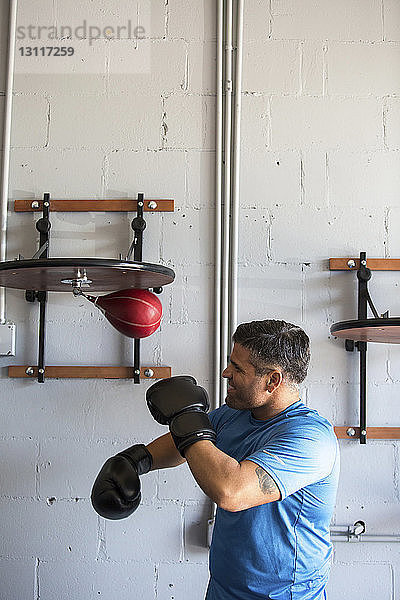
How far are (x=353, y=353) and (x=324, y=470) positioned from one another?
93 centimetres

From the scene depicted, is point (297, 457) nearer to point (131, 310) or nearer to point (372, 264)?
point (131, 310)

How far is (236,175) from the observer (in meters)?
2.90

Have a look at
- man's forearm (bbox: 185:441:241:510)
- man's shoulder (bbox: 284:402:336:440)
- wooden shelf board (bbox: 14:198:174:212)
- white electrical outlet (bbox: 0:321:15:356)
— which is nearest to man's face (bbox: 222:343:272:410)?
man's shoulder (bbox: 284:402:336:440)

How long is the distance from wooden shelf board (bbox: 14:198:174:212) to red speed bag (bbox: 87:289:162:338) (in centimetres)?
46

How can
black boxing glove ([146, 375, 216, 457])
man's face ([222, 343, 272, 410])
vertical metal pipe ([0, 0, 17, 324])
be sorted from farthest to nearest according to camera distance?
vertical metal pipe ([0, 0, 17, 324]) → man's face ([222, 343, 272, 410]) → black boxing glove ([146, 375, 216, 457])

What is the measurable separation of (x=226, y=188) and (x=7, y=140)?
94cm

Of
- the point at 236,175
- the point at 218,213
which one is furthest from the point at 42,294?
the point at 236,175

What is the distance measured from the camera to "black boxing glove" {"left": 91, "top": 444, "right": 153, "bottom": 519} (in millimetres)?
2203

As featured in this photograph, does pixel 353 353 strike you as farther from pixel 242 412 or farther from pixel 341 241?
pixel 242 412

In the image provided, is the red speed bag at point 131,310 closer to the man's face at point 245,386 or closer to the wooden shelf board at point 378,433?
the man's face at point 245,386

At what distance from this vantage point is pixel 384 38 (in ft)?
9.75

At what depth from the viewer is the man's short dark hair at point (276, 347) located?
219 cm

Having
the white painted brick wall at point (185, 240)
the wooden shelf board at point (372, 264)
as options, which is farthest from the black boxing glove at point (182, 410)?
the wooden shelf board at point (372, 264)

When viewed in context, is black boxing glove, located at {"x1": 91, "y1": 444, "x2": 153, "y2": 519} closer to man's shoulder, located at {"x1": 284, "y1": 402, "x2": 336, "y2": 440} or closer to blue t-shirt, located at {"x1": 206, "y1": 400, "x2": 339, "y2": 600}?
blue t-shirt, located at {"x1": 206, "y1": 400, "x2": 339, "y2": 600}
